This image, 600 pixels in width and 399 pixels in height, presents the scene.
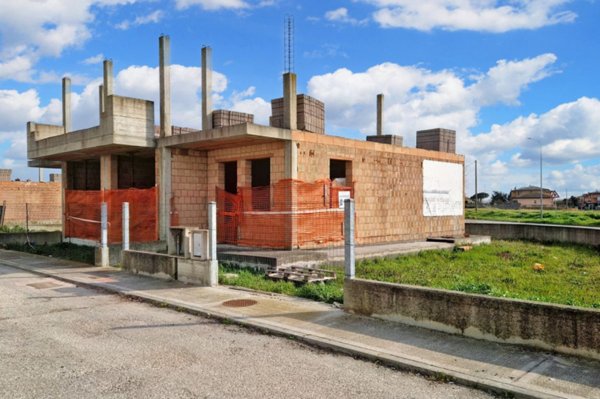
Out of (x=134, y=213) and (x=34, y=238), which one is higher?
(x=134, y=213)

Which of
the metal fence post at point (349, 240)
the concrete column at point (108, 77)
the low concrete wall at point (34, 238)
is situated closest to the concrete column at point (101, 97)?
the concrete column at point (108, 77)

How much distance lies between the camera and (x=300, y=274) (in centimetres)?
1124

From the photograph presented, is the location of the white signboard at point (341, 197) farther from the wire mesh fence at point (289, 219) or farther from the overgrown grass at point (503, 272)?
the overgrown grass at point (503, 272)

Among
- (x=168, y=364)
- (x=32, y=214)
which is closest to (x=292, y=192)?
(x=168, y=364)

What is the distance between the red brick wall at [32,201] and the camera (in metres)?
35.1

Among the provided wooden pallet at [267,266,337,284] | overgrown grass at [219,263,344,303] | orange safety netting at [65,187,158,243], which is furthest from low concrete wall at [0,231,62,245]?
wooden pallet at [267,266,337,284]

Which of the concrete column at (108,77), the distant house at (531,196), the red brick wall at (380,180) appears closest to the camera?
the red brick wall at (380,180)

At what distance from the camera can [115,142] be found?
15.3 meters

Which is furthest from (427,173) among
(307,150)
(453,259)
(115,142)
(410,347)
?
(410,347)

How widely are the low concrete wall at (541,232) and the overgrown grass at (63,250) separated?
21025mm

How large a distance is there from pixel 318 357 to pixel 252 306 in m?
2.76

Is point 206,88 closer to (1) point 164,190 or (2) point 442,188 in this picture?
(1) point 164,190

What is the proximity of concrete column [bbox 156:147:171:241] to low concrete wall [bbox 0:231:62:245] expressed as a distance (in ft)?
25.6

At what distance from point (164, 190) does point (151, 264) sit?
15.0 ft
